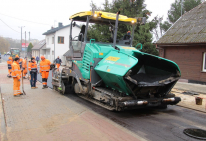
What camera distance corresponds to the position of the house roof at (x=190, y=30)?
11.4m

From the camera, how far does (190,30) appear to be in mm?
12352

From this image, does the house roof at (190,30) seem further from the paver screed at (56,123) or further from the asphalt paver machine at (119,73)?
the paver screed at (56,123)

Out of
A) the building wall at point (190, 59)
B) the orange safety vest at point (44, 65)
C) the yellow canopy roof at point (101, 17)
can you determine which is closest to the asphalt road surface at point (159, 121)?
the yellow canopy roof at point (101, 17)

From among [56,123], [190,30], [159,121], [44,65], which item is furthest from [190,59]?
[56,123]

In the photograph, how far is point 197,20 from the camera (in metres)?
12.8

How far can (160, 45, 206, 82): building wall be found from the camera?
11.4m

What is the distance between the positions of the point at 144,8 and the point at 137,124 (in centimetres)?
1374

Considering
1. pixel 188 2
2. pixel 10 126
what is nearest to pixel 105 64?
pixel 10 126

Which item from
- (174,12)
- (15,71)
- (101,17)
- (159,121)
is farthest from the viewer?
(174,12)

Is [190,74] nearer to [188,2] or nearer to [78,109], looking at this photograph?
[78,109]

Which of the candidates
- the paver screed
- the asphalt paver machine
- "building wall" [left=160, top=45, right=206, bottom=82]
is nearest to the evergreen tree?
"building wall" [left=160, top=45, right=206, bottom=82]

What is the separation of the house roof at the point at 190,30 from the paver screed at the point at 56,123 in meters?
8.21

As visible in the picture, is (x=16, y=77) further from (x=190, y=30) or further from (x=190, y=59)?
(x=190, y=30)

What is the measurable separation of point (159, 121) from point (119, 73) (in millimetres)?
1796
